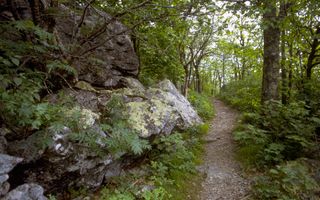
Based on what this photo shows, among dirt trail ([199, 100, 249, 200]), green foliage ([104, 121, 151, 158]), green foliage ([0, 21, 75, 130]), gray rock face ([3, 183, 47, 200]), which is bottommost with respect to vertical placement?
dirt trail ([199, 100, 249, 200])

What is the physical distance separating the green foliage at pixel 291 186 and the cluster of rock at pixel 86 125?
7.88ft

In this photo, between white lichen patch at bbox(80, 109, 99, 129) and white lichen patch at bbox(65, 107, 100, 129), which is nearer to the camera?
white lichen patch at bbox(65, 107, 100, 129)

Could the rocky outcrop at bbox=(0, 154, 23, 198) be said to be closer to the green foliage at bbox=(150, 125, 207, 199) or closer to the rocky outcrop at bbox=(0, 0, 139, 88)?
the rocky outcrop at bbox=(0, 0, 139, 88)

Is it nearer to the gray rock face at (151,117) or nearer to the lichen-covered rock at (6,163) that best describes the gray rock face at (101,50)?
the gray rock face at (151,117)

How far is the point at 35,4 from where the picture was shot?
3.99 m

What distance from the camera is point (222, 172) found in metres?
5.79

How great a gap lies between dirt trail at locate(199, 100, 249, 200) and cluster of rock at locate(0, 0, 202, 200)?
1414mm

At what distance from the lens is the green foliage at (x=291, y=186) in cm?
397

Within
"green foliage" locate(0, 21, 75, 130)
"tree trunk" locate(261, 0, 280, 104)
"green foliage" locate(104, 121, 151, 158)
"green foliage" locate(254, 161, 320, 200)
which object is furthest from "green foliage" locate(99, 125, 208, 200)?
"tree trunk" locate(261, 0, 280, 104)

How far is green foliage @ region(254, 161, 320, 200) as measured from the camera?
13.0 feet

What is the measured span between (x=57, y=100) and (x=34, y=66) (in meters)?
0.77

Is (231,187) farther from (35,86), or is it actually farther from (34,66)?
(34,66)

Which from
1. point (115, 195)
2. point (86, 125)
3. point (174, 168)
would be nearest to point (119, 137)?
point (86, 125)

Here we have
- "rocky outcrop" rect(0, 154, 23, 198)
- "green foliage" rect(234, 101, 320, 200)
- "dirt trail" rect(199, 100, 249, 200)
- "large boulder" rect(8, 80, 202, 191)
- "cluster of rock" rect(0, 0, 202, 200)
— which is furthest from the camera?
"dirt trail" rect(199, 100, 249, 200)
